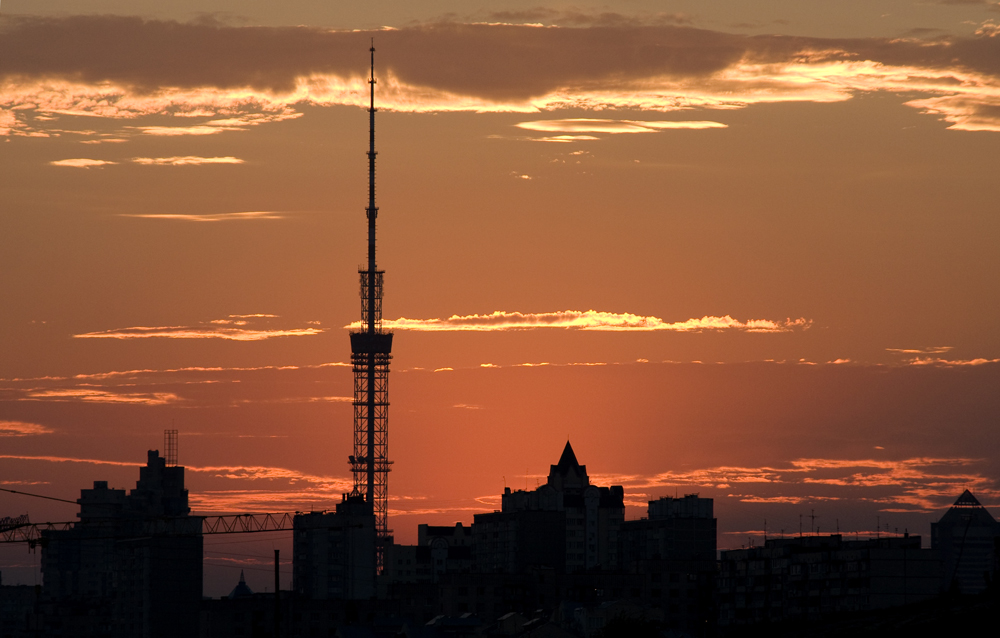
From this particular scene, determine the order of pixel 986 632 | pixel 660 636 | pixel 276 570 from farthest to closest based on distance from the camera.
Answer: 1. pixel 660 636
2. pixel 276 570
3. pixel 986 632

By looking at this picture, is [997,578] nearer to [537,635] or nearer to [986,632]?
[986,632]

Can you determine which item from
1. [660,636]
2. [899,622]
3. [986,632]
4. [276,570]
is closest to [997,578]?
[899,622]

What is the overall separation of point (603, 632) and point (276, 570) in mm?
48946

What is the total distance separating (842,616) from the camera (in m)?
169

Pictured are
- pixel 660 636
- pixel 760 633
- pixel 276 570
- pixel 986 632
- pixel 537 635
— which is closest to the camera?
pixel 986 632

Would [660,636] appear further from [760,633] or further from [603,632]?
[760,633]

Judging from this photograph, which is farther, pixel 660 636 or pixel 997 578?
pixel 660 636

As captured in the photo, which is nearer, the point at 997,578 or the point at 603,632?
the point at 997,578

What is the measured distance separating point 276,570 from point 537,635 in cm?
5993

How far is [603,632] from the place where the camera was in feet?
602

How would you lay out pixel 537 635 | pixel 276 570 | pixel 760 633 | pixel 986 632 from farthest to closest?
pixel 537 635 → pixel 760 633 → pixel 276 570 → pixel 986 632

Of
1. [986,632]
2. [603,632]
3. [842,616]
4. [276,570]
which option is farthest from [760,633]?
[276,570]

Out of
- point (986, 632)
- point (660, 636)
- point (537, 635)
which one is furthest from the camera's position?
point (537, 635)

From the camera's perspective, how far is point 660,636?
183 m
